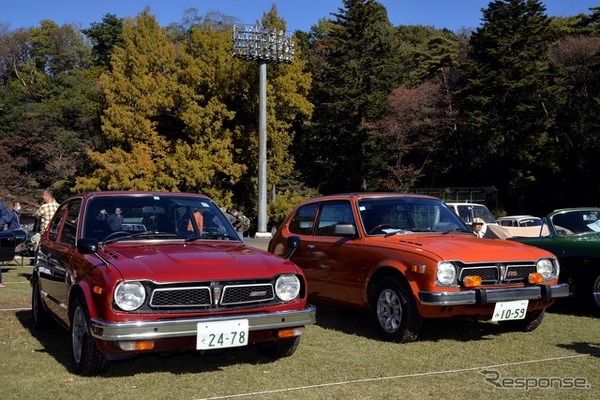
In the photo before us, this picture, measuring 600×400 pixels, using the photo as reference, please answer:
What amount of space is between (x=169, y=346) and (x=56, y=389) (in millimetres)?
955

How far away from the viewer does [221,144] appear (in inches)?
1556

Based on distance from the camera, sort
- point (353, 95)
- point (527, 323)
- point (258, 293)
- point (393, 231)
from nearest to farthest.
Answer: point (258, 293) → point (527, 323) → point (393, 231) → point (353, 95)

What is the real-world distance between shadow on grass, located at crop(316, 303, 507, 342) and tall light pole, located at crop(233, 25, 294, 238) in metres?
27.9

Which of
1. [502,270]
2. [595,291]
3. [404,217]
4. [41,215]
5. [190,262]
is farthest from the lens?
[41,215]

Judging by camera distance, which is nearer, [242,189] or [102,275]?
[102,275]

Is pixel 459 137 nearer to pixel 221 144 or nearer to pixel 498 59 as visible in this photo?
pixel 498 59

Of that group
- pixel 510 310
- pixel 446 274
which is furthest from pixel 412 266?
pixel 510 310

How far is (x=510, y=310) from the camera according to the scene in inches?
264

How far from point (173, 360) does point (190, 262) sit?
4.45ft

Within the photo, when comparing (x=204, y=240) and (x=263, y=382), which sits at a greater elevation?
(x=204, y=240)

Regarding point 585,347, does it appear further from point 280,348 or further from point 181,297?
point 181,297

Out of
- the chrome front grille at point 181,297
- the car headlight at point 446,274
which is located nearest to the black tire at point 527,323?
the car headlight at point 446,274

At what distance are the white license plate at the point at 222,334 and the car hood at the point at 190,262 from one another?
367 mm

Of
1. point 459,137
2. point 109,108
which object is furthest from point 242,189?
point 459,137
